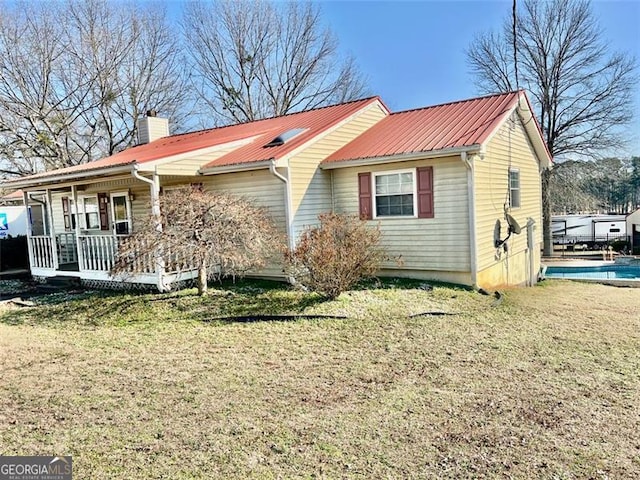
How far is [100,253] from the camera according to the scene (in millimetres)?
11961

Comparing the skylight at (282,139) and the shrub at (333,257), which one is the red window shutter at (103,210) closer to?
the skylight at (282,139)

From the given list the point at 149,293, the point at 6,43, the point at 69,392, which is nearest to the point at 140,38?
the point at 6,43

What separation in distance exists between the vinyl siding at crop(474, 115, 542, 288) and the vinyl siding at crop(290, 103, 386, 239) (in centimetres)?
368

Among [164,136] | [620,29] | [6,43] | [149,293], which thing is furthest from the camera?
[620,29]

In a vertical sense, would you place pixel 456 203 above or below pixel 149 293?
above

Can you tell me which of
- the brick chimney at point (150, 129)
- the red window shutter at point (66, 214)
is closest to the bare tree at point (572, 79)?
the brick chimney at point (150, 129)

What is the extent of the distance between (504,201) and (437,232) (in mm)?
2796

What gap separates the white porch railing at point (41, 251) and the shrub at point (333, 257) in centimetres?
769

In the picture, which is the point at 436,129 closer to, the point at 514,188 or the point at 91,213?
the point at 514,188

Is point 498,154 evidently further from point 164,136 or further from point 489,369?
point 164,136

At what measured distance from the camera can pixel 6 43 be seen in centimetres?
2181

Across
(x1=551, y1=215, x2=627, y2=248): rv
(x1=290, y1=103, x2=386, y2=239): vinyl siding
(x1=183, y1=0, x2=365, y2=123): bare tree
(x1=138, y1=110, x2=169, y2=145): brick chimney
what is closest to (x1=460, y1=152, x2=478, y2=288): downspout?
(x1=290, y1=103, x2=386, y2=239): vinyl siding

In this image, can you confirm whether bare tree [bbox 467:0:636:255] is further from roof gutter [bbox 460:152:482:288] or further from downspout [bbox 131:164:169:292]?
downspout [bbox 131:164:169:292]

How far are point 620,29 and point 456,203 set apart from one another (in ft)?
67.9
